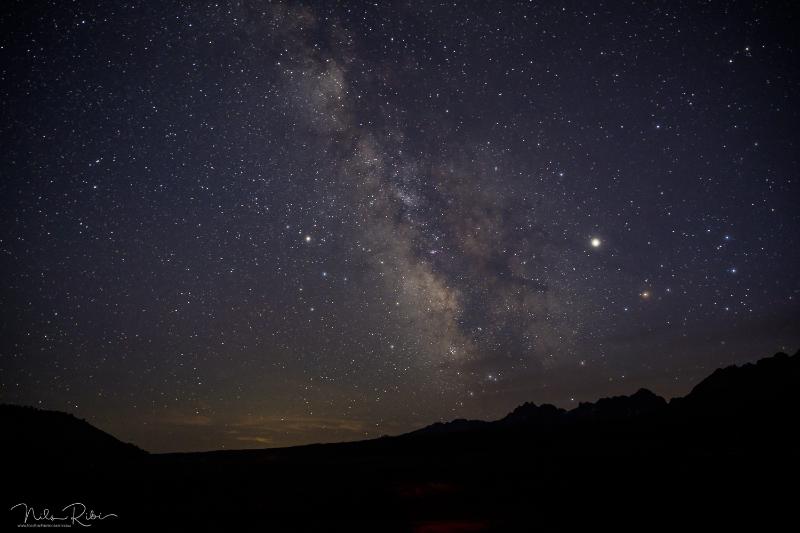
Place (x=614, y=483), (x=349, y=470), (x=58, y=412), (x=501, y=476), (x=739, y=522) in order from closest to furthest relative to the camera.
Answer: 1. (x=739, y=522)
2. (x=614, y=483)
3. (x=501, y=476)
4. (x=349, y=470)
5. (x=58, y=412)

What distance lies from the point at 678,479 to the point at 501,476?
5.55 metres

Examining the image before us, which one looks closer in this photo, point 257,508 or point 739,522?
point 739,522

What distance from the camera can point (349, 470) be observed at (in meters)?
17.8

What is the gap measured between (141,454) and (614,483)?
130 ft

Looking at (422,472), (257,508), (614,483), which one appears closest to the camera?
(257,508)

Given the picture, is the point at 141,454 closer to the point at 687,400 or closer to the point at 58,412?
the point at 58,412

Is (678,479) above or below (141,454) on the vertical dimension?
above

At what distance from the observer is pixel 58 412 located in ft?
108

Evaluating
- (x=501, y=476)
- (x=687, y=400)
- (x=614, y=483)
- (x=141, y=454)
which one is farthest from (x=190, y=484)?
(x=687, y=400)

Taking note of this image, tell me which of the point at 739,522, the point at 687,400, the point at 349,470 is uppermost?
the point at 739,522

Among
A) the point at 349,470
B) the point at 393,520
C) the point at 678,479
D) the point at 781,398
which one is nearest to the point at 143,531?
the point at 393,520

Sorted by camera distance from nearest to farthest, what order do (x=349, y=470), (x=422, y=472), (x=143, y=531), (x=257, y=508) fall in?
(x=143, y=531) → (x=257, y=508) → (x=422, y=472) → (x=349, y=470)

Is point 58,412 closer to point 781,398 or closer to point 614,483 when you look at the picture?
point 614,483

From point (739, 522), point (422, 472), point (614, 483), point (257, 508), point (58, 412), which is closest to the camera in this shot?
point (739, 522)
